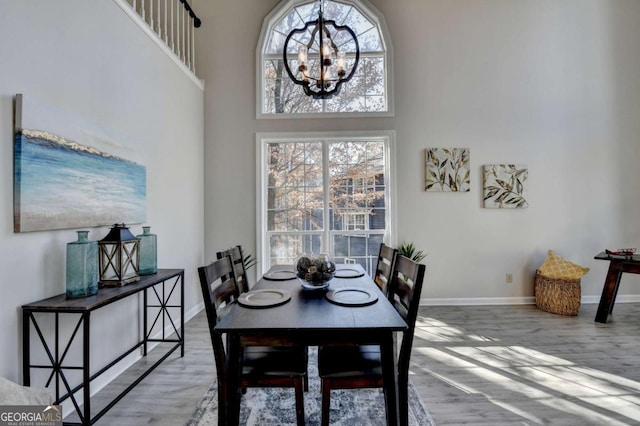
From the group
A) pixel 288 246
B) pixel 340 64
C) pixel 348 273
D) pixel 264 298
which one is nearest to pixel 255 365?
pixel 264 298

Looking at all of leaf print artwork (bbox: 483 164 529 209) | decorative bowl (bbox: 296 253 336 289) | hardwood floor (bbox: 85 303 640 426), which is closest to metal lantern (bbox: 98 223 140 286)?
hardwood floor (bbox: 85 303 640 426)

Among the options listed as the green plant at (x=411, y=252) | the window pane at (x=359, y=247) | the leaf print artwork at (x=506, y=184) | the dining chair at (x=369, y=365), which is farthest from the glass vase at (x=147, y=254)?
the leaf print artwork at (x=506, y=184)

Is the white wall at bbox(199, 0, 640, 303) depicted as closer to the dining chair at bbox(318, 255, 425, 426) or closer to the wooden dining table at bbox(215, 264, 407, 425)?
the dining chair at bbox(318, 255, 425, 426)

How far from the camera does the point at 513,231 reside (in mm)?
3957

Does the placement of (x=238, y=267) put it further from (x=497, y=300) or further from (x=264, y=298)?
(x=497, y=300)

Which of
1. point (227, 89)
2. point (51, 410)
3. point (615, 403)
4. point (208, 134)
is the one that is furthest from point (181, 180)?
point (615, 403)

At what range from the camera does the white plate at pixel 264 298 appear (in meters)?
1.55

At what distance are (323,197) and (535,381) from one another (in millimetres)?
2847

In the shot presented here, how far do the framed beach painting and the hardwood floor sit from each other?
4.15 ft

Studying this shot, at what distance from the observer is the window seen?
4.06 m

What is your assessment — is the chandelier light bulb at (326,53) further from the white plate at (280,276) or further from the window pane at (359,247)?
the window pane at (359,247)

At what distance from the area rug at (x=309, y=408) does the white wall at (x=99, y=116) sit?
3.06 feet

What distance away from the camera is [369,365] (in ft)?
5.08

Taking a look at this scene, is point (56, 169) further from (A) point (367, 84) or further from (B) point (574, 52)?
(B) point (574, 52)
